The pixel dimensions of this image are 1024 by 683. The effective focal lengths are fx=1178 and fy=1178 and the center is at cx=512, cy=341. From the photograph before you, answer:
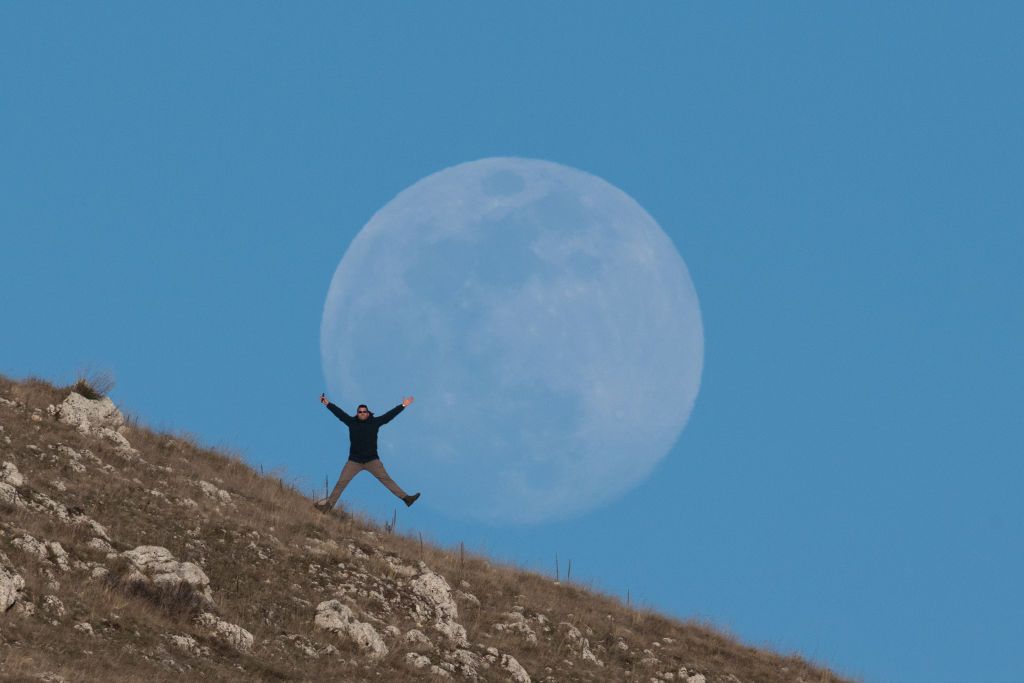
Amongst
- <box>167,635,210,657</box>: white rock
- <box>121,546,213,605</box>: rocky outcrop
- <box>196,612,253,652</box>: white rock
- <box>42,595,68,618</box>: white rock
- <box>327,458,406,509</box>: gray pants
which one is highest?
<box>327,458,406,509</box>: gray pants

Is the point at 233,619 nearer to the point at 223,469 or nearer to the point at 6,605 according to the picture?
the point at 6,605

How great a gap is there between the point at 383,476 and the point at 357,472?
1.99 feet

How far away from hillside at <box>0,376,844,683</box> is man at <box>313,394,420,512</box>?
699mm

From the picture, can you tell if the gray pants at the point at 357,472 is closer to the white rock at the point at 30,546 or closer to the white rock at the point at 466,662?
the white rock at the point at 466,662

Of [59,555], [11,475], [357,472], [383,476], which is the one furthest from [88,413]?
[59,555]

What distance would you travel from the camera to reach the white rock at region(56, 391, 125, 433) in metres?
25.1

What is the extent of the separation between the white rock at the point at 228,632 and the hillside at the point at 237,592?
0.03 metres

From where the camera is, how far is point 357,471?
2709 centimetres

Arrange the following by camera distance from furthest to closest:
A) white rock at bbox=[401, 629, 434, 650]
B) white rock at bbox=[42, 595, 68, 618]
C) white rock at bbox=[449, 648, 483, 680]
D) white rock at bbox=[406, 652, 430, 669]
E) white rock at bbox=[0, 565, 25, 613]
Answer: white rock at bbox=[401, 629, 434, 650] → white rock at bbox=[449, 648, 483, 680] → white rock at bbox=[406, 652, 430, 669] → white rock at bbox=[42, 595, 68, 618] → white rock at bbox=[0, 565, 25, 613]

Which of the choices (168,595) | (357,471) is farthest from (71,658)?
(357,471)

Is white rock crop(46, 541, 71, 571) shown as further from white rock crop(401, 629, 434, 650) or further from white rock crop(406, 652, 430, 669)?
white rock crop(401, 629, 434, 650)

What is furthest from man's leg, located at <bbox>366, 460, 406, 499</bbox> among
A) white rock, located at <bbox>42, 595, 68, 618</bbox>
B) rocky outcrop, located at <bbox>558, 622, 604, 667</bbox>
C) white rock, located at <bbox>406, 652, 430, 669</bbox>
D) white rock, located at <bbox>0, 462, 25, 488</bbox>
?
white rock, located at <bbox>42, 595, 68, 618</bbox>

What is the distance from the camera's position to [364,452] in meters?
27.0

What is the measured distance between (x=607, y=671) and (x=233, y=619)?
7.26m
